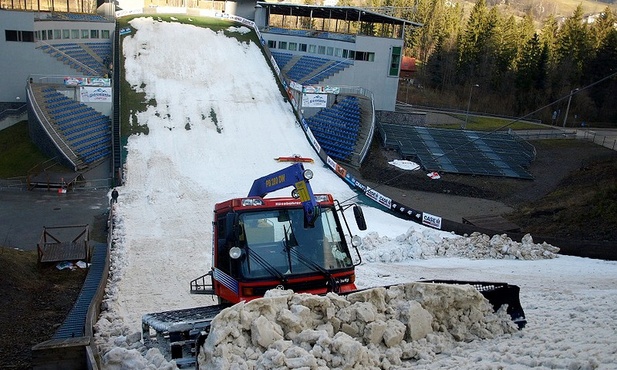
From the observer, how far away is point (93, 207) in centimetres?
2189

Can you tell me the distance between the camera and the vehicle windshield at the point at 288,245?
8.80 m

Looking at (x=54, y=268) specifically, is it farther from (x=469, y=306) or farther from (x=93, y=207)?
(x=469, y=306)

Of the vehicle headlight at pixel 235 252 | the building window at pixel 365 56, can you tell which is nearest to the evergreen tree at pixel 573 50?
the building window at pixel 365 56

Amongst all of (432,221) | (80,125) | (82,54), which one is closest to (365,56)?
(82,54)

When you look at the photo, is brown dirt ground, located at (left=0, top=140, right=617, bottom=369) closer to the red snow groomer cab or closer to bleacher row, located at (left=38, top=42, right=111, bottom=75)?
the red snow groomer cab

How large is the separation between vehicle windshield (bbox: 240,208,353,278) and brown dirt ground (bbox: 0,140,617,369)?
3.81 m

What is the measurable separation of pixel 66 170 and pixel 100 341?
19.4 meters

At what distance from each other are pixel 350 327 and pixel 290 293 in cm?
94

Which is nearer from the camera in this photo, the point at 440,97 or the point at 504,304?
the point at 504,304

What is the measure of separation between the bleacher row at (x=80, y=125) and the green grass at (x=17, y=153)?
1765 millimetres

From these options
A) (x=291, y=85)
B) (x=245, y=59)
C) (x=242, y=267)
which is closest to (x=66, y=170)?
(x=291, y=85)

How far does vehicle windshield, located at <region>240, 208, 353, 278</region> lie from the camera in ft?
28.9

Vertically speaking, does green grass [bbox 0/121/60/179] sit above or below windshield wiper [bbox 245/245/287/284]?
below

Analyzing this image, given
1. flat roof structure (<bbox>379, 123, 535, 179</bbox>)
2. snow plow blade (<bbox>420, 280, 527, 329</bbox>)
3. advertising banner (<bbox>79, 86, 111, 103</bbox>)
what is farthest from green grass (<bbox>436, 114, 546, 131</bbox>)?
snow plow blade (<bbox>420, 280, 527, 329</bbox>)
